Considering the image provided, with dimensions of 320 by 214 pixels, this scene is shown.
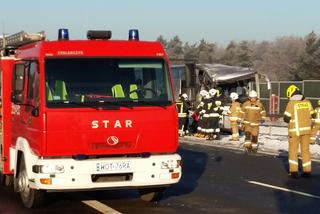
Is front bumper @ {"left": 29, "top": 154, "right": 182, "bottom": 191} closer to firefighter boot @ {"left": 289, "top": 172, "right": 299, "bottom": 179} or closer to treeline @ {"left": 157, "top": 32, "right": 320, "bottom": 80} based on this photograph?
firefighter boot @ {"left": 289, "top": 172, "right": 299, "bottom": 179}

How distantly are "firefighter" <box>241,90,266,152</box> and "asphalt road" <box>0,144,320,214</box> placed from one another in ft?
Result: 11.0

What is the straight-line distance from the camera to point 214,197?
997 centimetres

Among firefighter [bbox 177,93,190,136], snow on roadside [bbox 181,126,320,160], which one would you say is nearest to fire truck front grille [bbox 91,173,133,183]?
snow on roadside [bbox 181,126,320,160]

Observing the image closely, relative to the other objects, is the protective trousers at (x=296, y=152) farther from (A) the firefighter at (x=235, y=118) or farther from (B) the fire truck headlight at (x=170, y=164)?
(A) the firefighter at (x=235, y=118)

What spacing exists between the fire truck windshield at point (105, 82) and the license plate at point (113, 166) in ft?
2.51

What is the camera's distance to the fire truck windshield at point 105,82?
8195 millimetres

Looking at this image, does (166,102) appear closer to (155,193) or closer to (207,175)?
(155,193)

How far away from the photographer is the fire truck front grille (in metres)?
8.24

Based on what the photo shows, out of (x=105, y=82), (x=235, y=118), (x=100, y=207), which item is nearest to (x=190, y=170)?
(x=100, y=207)

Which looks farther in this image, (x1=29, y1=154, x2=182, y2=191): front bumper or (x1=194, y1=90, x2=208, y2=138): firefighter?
(x1=194, y1=90, x2=208, y2=138): firefighter

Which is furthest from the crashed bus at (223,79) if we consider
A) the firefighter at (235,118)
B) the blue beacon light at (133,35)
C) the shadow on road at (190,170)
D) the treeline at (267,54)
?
the treeline at (267,54)

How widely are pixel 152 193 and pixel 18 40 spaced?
316 centimetres

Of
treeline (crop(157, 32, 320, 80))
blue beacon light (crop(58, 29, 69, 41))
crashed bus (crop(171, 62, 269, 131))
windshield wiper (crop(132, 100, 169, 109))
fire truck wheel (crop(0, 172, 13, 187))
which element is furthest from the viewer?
treeline (crop(157, 32, 320, 80))

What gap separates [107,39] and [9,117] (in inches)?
81.2
